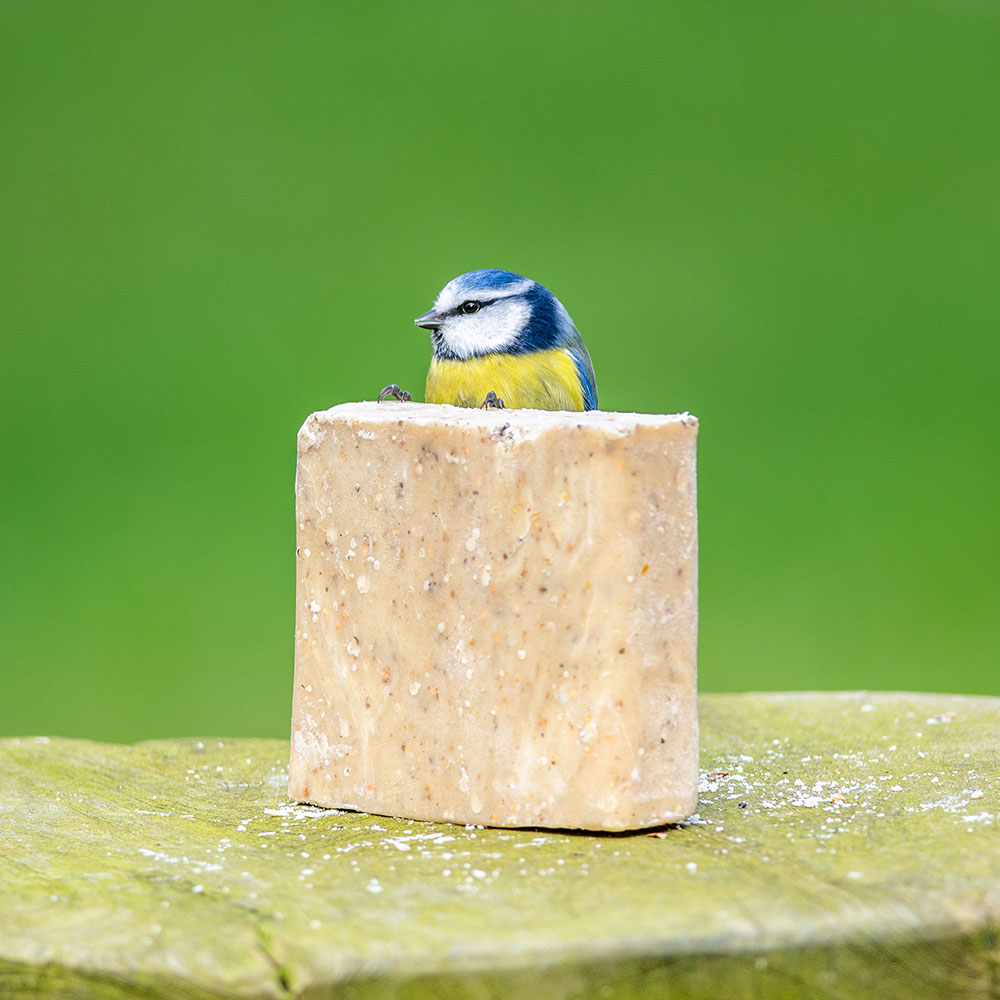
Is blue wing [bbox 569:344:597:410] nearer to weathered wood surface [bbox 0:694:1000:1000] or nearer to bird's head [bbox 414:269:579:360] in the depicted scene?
bird's head [bbox 414:269:579:360]

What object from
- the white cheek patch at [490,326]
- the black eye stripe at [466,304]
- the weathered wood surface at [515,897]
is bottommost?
the weathered wood surface at [515,897]

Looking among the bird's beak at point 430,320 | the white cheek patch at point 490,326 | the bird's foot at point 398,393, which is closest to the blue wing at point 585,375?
the white cheek patch at point 490,326

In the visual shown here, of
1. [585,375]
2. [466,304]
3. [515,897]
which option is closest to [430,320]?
[466,304]

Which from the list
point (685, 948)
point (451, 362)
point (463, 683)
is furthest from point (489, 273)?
point (685, 948)

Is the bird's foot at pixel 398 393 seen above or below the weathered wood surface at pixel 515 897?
above

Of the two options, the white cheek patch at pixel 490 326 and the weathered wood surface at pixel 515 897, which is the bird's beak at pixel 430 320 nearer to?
the white cheek patch at pixel 490 326
